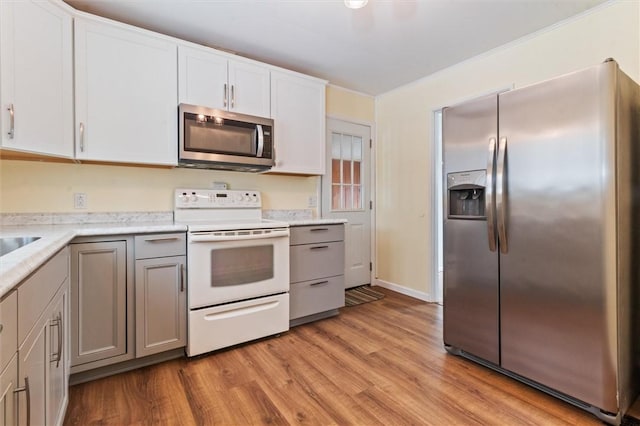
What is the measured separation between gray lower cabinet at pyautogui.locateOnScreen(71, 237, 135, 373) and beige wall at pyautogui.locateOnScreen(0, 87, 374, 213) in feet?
2.17

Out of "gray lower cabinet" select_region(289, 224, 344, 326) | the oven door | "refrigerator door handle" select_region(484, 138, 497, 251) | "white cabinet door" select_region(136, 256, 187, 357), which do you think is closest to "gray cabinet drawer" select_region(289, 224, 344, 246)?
"gray lower cabinet" select_region(289, 224, 344, 326)

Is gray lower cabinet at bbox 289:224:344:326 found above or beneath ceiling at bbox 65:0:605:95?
beneath

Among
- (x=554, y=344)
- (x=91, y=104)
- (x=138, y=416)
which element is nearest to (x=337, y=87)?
(x=91, y=104)

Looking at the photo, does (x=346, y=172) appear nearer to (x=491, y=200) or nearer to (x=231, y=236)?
(x=231, y=236)

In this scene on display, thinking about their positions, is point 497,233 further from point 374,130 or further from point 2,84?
point 2,84

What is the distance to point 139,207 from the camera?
249 centimetres

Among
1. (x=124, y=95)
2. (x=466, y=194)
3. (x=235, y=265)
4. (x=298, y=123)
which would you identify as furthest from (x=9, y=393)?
(x=298, y=123)

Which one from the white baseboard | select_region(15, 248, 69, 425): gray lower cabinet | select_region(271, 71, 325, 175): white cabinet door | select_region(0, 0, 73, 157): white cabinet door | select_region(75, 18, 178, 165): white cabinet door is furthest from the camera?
the white baseboard

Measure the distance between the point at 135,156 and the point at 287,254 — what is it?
1.35 meters

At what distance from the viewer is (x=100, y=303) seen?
6.11 ft

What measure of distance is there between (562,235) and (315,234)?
5.83ft

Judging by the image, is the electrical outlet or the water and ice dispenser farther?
the electrical outlet

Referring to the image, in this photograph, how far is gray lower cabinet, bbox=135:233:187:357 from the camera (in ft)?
6.48

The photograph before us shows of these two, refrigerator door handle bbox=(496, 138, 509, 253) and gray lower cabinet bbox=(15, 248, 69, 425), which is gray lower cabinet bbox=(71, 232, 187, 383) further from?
refrigerator door handle bbox=(496, 138, 509, 253)
